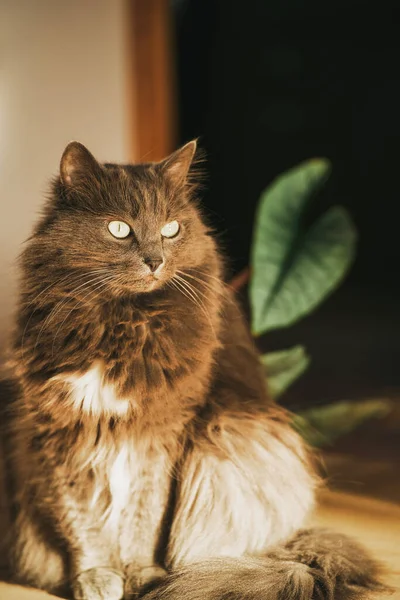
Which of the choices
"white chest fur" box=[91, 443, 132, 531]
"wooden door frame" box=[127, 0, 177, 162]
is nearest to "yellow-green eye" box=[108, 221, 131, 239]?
"white chest fur" box=[91, 443, 132, 531]

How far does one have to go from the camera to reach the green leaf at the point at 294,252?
1429 millimetres

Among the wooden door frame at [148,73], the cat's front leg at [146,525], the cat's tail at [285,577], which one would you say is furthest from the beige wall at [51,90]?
the cat's tail at [285,577]

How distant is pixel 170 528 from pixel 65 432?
0.76 feet

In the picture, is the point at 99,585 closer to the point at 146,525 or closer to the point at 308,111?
the point at 146,525

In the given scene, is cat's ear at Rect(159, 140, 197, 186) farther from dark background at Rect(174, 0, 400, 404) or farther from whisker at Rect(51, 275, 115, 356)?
dark background at Rect(174, 0, 400, 404)

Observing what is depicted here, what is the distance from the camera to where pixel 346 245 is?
1445 millimetres

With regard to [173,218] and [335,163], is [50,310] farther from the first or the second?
[335,163]

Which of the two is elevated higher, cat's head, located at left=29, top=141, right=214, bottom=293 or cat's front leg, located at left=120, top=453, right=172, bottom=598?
cat's head, located at left=29, top=141, right=214, bottom=293

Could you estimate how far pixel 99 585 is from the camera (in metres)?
1.01

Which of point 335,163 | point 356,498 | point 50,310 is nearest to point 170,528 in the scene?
point 50,310

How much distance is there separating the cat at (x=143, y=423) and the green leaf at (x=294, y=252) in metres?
0.32

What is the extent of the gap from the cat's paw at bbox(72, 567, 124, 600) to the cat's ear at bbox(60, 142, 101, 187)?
599mm

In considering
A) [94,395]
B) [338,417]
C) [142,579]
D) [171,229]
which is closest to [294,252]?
[338,417]

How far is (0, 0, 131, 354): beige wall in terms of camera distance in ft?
5.55
